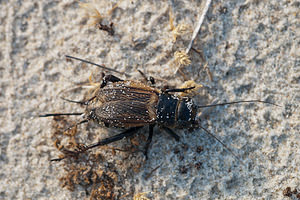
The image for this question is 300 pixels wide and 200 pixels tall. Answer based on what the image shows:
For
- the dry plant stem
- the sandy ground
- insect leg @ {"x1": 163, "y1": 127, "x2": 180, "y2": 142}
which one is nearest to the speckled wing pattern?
insect leg @ {"x1": 163, "y1": 127, "x2": 180, "y2": 142}

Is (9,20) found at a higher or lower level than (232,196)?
higher

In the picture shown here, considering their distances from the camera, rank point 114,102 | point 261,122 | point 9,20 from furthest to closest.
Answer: point 9,20 → point 261,122 → point 114,102

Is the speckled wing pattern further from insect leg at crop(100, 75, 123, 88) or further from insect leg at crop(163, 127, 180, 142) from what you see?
insect leg at crop(163, 127, 180, 142)

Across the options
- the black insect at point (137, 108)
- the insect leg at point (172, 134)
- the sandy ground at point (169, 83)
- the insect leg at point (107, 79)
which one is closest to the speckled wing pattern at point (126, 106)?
the black insect at point (137, 108)

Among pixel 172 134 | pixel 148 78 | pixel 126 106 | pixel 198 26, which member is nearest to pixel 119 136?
pixel 126 106

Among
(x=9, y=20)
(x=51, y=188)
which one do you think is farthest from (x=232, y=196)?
(x=9, y=20)

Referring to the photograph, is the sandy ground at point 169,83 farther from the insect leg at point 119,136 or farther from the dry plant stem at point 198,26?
the insect leg at point 119,136

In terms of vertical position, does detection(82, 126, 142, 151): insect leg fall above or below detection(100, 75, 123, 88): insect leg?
below

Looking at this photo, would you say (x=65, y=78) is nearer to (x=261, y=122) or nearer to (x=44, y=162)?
(x=44, y=162)
